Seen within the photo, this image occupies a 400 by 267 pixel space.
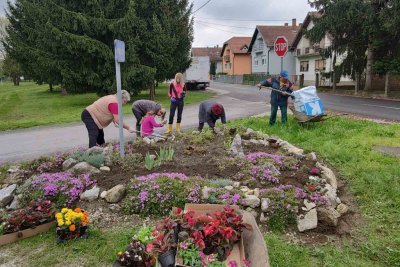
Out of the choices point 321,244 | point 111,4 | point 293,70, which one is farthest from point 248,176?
point 293,70

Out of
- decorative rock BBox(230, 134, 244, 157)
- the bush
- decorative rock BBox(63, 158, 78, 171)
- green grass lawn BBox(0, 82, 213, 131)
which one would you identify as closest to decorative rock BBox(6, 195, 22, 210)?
decorative rock BBox(63, 158, 78, 171)

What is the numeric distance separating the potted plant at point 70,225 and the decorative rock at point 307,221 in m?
2.45

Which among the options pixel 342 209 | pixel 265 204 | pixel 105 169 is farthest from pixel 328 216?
pixel 105 169

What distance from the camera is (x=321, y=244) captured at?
→ 3.74 m

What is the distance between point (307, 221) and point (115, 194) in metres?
2.43

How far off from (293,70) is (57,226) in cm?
4765

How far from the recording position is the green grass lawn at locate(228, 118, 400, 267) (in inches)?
137

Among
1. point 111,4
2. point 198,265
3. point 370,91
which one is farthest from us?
point 370,91

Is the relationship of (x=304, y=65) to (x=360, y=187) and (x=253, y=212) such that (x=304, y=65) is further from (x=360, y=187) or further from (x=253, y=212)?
(x=253, y=212)

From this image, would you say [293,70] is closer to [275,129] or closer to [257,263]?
[275,129]

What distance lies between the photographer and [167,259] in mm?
2842

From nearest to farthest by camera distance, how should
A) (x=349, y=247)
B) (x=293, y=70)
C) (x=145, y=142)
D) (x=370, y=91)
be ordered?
(x=349, y=247)
(x=145, y=142)
(x=370, y=91)
(x=293, y=70)

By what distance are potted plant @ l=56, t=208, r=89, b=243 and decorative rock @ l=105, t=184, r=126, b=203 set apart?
714mm

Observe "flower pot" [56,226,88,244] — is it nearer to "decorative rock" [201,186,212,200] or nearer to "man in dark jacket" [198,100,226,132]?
"decorative rock" [201,186,212,200]
